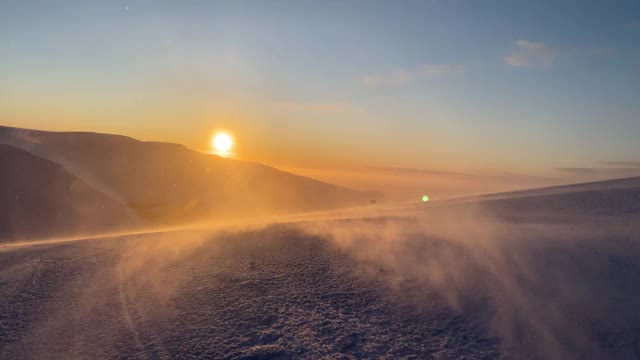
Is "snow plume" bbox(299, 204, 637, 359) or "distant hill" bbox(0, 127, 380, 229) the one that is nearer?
"snow plume" bbox(299, 204, 637, 359)

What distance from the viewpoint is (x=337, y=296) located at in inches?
416

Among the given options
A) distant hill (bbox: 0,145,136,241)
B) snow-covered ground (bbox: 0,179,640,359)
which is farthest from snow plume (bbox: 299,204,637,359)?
distant hill (bbox: 0,145,136,241)

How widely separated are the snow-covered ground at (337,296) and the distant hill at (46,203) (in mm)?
18364

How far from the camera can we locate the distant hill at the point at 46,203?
33219 millimetres

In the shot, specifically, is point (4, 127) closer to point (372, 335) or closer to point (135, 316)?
point (135, 316)

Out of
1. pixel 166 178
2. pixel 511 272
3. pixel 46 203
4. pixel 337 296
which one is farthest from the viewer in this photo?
pixel 166 178

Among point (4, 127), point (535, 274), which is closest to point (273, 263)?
point (535, 274)

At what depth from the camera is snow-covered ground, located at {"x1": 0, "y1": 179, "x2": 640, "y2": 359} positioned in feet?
27.9

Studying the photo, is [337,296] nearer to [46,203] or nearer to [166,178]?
[46,203]

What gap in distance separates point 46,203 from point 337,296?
1338 inches

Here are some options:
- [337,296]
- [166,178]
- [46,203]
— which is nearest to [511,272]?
[337,296]

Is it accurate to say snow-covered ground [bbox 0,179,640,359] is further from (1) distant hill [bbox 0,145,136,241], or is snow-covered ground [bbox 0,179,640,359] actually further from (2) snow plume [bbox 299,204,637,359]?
(1) distant hill [bbox 0,145,136,241]

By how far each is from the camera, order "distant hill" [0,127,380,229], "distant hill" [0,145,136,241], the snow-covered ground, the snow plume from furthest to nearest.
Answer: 1. "distant hill" [0,127,380,229]
2. "distant hill" [0,145,136,241]
3. the snow plume
4. the snow-covered ground

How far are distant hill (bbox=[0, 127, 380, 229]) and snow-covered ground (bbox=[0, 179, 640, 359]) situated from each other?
87.2 ft
